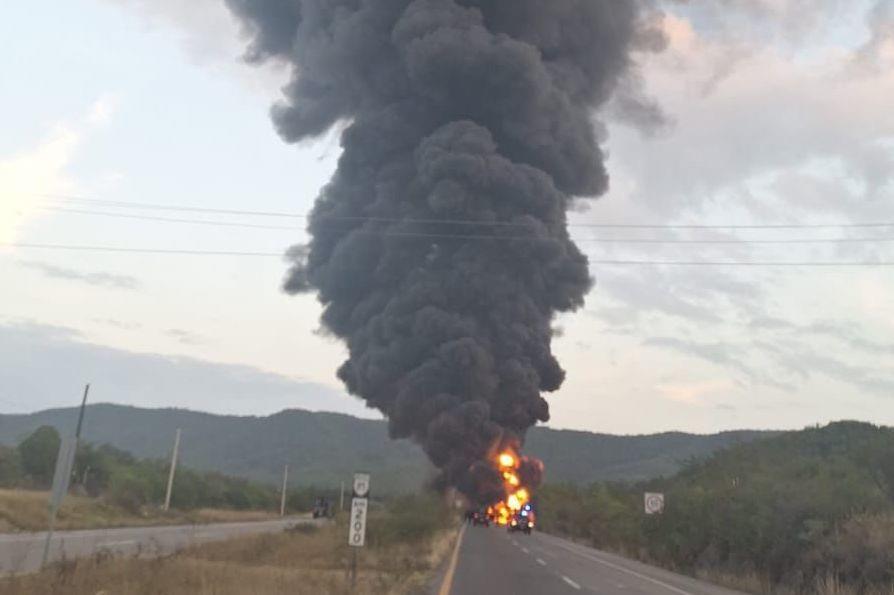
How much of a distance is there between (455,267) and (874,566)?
1022 inches

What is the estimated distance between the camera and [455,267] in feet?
134

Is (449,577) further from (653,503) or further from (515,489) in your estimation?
(515,489)

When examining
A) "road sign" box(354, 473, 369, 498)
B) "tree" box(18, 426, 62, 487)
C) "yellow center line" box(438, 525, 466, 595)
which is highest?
"tree" box(18, 426, 62, 487)

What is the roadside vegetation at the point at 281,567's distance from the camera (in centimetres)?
A: 1058

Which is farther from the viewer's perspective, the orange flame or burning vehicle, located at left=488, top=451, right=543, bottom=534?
burning vehicle, located at left=488, top=451, right=543, bottom=534

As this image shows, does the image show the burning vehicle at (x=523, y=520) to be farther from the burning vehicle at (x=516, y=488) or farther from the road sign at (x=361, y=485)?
the road sign at (x=361, y=485)

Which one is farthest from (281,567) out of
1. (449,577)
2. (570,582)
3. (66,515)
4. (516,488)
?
(516,488)

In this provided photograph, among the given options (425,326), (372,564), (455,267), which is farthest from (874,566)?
(455,267)

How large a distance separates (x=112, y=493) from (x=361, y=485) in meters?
46.5

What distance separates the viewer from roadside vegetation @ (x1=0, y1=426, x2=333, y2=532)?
117 ft

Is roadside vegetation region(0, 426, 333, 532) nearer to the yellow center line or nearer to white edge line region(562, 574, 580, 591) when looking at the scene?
the yellow center line

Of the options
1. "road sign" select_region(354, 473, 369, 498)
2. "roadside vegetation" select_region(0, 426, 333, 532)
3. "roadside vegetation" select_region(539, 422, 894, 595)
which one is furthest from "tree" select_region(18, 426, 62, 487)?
"road sign" select_region(354, 473, 369, 498)

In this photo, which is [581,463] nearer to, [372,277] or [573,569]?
[372,277]

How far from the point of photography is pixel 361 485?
13148 mm
